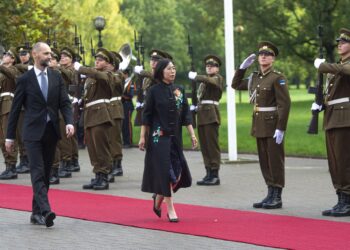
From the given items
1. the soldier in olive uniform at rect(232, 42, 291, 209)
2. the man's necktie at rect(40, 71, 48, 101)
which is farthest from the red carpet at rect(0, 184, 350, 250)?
the man's necktie at rect(40, 71, 48, 101)

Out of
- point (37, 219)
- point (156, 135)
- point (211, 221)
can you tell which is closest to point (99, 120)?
point (156, 135)

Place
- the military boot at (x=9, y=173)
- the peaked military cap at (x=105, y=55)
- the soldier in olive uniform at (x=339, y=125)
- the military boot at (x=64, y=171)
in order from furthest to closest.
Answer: the military boot at (x=64, y=171) → the military boot at (x=9, y=173) → the peaked military cap at (x=105, y=55) → the soldier in olive uniform at (x=339, y=125)

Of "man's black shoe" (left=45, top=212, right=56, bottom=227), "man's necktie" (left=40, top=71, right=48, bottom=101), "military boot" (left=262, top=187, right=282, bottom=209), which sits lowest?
"military boot" (left=262, top=187, right=282, bottom=209)

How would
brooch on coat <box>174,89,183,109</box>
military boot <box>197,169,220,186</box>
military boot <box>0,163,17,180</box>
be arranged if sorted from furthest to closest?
military boot <box>0,163,17,180</box>
military boot <box>197,169,220,186</box>
brooch on coat <box>174,89,183,109</box>

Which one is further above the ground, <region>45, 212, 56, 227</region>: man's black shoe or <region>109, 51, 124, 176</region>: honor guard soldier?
<region>109, 51, 124, 176</region>: honor guard soldier

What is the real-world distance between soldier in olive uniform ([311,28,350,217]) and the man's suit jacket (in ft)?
9.87

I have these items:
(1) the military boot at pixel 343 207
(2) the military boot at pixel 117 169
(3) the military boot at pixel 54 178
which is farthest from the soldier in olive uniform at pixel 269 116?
(2) the military boot at pixel 117 169

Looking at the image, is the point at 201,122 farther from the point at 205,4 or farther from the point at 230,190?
the point at 205,4

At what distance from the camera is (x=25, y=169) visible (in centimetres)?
1745

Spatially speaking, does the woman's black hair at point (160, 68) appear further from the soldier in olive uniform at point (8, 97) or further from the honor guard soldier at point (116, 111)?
the soldier in olive uniform at point (8, 97)

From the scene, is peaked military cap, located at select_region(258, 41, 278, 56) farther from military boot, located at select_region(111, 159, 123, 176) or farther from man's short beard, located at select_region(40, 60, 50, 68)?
military boot, located at select_region(111, 159, 123, 176)

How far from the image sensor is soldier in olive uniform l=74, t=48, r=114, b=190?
14.6 metres

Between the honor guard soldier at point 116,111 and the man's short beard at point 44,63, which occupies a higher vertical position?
the man's short beard at point 44,63

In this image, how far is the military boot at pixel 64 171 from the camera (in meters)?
16.7
